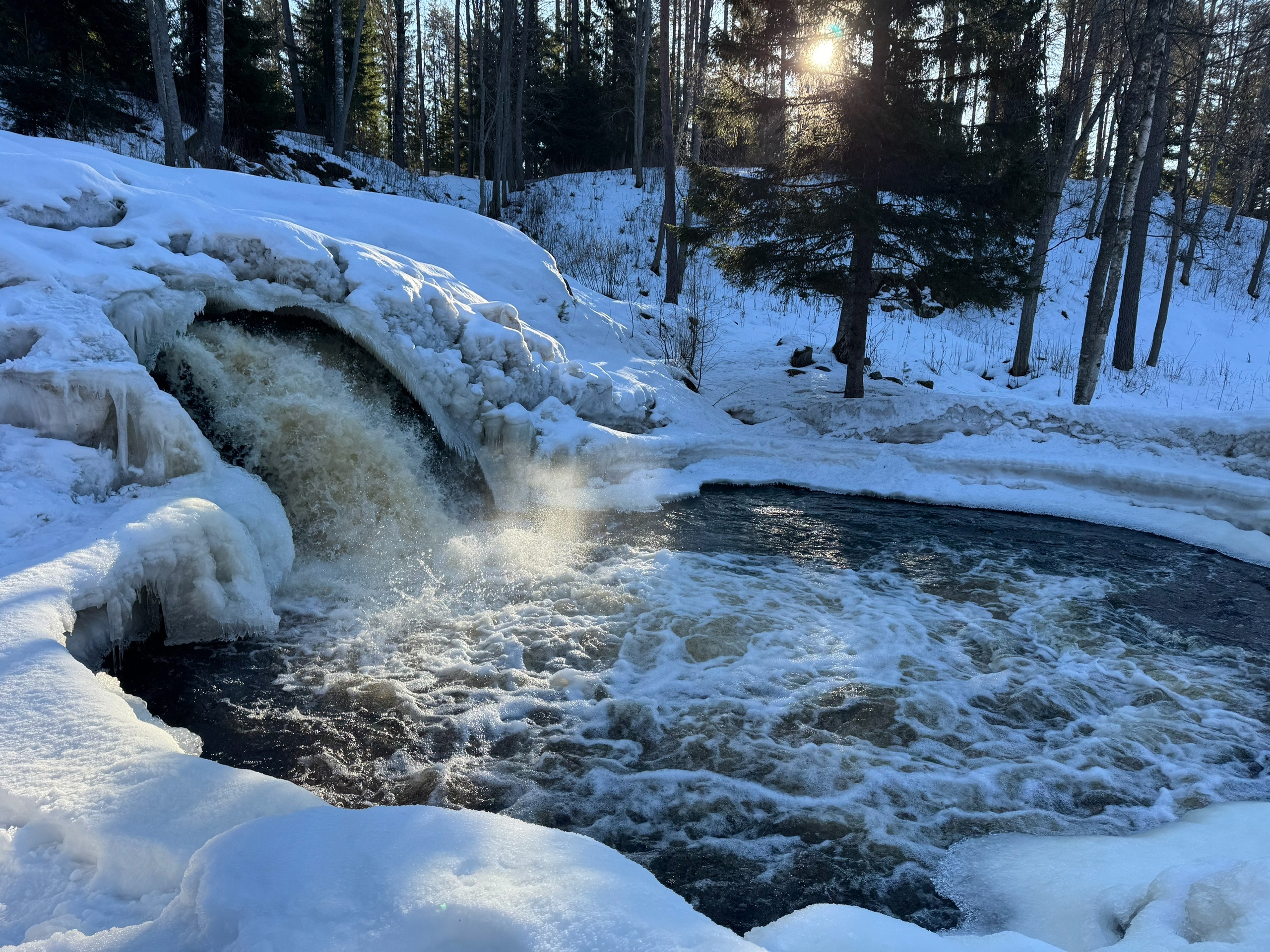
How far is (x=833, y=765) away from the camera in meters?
3.51

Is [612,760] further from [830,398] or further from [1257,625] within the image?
[830,398]

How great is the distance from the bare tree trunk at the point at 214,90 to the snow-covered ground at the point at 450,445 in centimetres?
470

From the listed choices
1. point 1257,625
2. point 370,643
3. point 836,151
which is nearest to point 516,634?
point 370,643

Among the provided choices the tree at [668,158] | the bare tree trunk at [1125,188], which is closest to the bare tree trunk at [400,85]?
the tree at [668,158]

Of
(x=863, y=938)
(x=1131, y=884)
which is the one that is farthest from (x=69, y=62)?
(x=1131, y=884)

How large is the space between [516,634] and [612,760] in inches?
52.7

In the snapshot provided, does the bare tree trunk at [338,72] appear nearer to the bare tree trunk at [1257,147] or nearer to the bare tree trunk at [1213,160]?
the bare tree trunk at [1213,160]

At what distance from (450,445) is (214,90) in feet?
30.4

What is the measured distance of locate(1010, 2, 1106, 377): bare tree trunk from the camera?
1130cm

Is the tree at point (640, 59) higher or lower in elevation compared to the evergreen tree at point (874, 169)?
higher

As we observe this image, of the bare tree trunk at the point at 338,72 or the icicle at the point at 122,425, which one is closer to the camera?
the icicle at the point at 122,425

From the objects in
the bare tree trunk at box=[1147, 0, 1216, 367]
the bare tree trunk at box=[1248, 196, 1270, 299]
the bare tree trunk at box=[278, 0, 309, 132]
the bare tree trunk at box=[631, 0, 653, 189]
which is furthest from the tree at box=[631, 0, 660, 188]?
the bare tree trunk at box=[1248, 196, 1270, 299]

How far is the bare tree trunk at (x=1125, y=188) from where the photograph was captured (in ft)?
28.6

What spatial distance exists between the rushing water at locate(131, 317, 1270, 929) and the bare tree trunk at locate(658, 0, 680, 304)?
810cm
